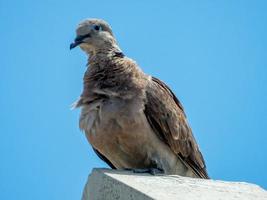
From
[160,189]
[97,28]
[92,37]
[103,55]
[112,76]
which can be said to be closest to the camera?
[160,189]

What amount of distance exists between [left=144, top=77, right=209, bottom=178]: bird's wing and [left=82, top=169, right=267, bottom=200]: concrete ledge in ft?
8.80

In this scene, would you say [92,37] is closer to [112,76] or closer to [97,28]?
[97,28]

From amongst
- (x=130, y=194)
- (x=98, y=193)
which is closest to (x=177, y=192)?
(x=130, y=194)

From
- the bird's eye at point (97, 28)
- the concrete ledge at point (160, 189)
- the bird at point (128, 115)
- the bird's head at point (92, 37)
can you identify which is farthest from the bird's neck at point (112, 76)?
the concrete ledge at point (160, 189)

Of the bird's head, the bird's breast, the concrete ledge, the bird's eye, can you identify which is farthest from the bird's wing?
the concrete ledge

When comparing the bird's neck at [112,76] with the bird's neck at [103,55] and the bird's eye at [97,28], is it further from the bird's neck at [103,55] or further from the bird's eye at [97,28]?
the bird's eye at [97,28]

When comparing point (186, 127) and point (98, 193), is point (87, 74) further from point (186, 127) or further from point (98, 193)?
point (98, 193)

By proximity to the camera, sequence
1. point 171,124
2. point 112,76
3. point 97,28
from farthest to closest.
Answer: point 97,28 → point 171,124 → point 112,76

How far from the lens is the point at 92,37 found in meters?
7.93

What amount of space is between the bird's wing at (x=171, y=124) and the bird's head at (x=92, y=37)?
0.75m

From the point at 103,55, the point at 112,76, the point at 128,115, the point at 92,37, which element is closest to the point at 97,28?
the point at 92,37

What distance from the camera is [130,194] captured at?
4.01m

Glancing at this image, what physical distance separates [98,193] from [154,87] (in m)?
3.21

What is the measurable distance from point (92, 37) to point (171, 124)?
146cm
